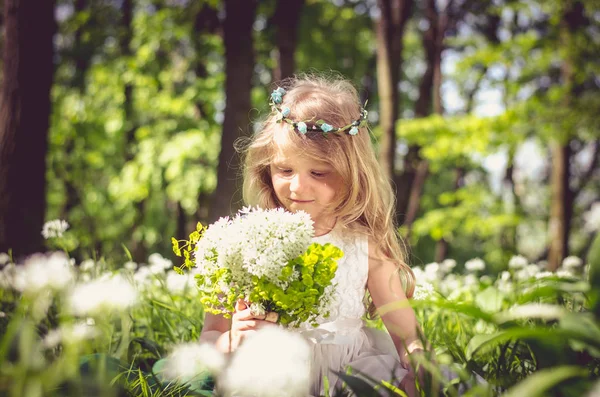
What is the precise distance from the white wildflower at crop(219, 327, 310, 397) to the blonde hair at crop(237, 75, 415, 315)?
44.1 inches

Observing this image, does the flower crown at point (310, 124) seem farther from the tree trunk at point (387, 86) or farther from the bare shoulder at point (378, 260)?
the tree trunk at point (387, 86)

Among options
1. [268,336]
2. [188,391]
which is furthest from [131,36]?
[268,336]

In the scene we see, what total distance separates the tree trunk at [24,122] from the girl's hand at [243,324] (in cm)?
292

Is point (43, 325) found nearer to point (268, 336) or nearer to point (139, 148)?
point (268, 336)

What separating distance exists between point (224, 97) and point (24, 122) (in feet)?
6.85

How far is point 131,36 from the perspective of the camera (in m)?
7.83

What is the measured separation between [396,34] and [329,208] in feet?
17.0

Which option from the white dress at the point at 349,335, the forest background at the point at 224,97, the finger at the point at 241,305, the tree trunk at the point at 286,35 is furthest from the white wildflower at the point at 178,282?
the tree trunk at the point at 286,35

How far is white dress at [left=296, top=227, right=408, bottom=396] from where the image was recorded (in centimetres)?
178

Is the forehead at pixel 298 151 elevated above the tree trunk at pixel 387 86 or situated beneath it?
situated beneath

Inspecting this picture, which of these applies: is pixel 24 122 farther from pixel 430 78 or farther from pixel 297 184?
pixel 430 78

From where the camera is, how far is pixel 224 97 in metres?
5.45

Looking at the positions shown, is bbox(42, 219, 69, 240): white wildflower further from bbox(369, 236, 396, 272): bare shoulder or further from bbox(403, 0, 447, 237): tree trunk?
bbox(403, 0, 447, 237): tree trunk

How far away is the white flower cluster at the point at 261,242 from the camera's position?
1354 millimetres
